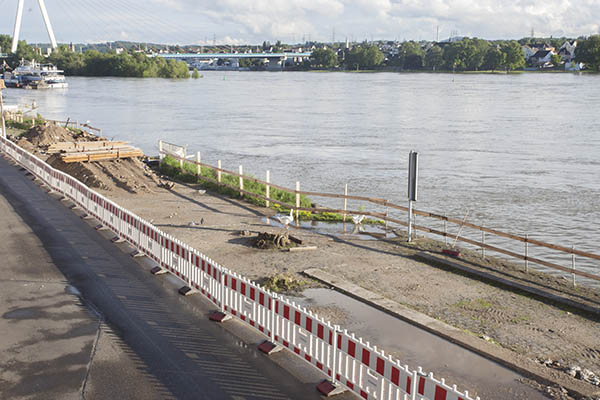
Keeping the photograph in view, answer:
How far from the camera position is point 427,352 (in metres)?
9.72

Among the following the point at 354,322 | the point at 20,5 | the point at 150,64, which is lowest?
the point at 354,322

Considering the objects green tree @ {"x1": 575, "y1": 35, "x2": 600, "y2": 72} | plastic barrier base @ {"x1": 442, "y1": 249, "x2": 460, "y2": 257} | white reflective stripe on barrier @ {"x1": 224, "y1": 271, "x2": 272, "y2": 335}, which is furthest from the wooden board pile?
green tree @ {"x1": 575, "y1": 35, "x2": 600, "y2": 72}

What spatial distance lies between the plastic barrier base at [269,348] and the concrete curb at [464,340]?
2698 mm

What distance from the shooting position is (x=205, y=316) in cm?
1099

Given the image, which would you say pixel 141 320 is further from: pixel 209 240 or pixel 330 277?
pixel 209 240

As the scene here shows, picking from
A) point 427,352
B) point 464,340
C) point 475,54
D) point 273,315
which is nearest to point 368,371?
point 273,315

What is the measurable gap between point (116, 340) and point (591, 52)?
592 feet

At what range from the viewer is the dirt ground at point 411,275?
10438mm

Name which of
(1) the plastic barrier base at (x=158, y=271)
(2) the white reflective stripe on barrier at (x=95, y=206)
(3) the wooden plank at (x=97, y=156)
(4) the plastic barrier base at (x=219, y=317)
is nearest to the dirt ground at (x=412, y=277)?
(1) the plastic barrier base at (x=158, y=271)

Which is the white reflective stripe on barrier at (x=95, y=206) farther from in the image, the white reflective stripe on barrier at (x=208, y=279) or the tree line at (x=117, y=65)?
the tree line at (x=117, y=65)

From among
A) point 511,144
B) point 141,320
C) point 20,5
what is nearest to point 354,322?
point 141,320

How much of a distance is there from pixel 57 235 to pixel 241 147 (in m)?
31.6

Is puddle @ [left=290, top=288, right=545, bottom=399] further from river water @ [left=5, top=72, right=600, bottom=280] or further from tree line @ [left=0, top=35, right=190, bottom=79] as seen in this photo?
tree line @ [left=0, top=35, right=190, bottom=79]

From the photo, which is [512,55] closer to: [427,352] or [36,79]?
[36,79]
